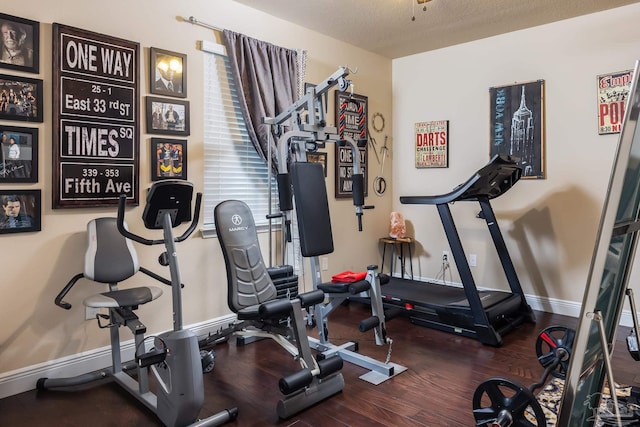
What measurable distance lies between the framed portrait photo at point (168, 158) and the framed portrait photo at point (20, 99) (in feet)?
2.37

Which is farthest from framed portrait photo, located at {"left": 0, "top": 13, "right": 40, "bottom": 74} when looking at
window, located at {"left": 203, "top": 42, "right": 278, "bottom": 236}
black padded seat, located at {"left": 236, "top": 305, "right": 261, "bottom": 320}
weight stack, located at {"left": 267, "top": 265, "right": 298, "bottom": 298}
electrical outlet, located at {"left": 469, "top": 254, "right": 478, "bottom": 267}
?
electrical outlet, located at {"left": 469, "top": 254, "right": 478, "bottom": 267}

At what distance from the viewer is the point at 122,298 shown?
2527mm

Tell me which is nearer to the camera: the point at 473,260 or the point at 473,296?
the point at 473,296

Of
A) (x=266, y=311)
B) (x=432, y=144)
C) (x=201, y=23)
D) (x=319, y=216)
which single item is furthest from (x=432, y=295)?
(x=201, y=23)

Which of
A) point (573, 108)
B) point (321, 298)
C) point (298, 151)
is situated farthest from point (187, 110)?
point (573, 108)

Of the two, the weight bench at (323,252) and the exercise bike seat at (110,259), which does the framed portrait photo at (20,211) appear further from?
the weight bench at (323,252)

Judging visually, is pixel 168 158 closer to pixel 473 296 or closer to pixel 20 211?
pixel 20 211

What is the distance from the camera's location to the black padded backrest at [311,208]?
2.97m

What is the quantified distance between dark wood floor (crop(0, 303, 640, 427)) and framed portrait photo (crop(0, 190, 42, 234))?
38.2 inches

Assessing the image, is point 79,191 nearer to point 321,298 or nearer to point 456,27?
point 321,298

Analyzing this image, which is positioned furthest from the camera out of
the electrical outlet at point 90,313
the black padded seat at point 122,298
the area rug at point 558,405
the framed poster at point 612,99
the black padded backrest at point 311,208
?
the framed poster at point 612,99

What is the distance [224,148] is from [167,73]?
0.71 metres

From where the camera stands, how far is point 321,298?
2723 mm

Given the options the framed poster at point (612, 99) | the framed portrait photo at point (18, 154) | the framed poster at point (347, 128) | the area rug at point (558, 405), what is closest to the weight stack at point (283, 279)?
the framed poster at point (347, 128)
